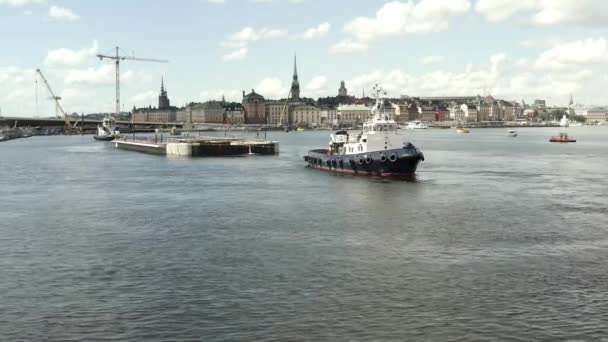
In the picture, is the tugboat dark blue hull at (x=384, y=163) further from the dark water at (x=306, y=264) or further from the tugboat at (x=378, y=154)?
the dark water at (x=306, y=264)

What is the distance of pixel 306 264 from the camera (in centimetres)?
3016

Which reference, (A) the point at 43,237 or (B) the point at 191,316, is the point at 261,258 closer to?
(B) the point at 191,316

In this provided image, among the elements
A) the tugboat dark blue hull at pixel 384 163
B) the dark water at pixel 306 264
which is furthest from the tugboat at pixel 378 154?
the dark water at pixel 306 264

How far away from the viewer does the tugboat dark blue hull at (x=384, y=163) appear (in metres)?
68.3

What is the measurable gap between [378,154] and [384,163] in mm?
1431

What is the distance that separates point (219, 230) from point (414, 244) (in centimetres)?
1150

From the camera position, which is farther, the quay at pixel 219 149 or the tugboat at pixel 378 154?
the quay at pixel 219 149

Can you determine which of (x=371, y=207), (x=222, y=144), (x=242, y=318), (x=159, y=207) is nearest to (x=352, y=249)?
(x=242, y=318)

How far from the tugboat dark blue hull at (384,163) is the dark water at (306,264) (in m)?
8.93

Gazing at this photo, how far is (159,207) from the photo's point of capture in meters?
49.4

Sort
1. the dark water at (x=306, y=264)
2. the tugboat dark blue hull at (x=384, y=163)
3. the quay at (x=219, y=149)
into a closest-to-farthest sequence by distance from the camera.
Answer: the dark water at (x=306, y=264) < the tugboat dark blue hull at (x=384, y=163) < the quay at (x=219, y=149)

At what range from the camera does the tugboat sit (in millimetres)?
68500

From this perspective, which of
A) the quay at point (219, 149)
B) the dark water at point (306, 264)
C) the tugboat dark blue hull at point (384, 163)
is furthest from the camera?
the quay at point (219, 149)

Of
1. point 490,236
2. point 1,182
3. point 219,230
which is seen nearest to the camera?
point 490,236
